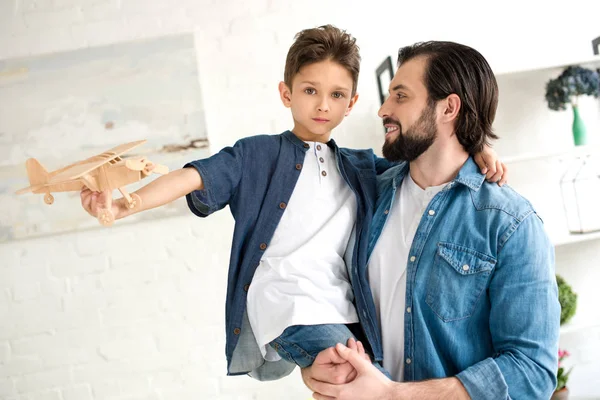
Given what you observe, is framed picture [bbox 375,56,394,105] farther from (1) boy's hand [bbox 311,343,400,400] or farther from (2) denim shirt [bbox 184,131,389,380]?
(1) boy's hand [bbox 311,343,400,400]

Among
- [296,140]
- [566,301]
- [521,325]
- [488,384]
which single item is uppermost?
[296,140]

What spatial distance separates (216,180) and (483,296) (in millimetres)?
714

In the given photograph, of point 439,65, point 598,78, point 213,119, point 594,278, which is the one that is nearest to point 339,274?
point 439,65

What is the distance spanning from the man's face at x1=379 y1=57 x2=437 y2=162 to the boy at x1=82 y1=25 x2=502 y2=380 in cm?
13

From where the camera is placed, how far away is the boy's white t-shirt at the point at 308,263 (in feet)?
5.24

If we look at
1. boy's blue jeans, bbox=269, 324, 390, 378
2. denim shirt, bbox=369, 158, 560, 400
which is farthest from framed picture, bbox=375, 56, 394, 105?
boy's blue jeans, bbox=269, 324, 390, 378

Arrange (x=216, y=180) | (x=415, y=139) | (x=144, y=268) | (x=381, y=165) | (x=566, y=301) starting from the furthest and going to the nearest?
(x=144, y=268) → (x=566, y=301) → (x=381, y=165) → (x=415, y=139) → (x=216, y=180)

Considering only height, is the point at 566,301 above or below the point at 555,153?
below

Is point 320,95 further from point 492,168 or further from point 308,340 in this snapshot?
point 308,340

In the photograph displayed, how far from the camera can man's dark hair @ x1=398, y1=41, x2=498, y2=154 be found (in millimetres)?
1771

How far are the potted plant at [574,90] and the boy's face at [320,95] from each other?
144cm

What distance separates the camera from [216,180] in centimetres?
163

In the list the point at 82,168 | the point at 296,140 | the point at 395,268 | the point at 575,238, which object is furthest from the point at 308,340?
the point at 575,238

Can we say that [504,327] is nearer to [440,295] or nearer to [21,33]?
[440,295]
